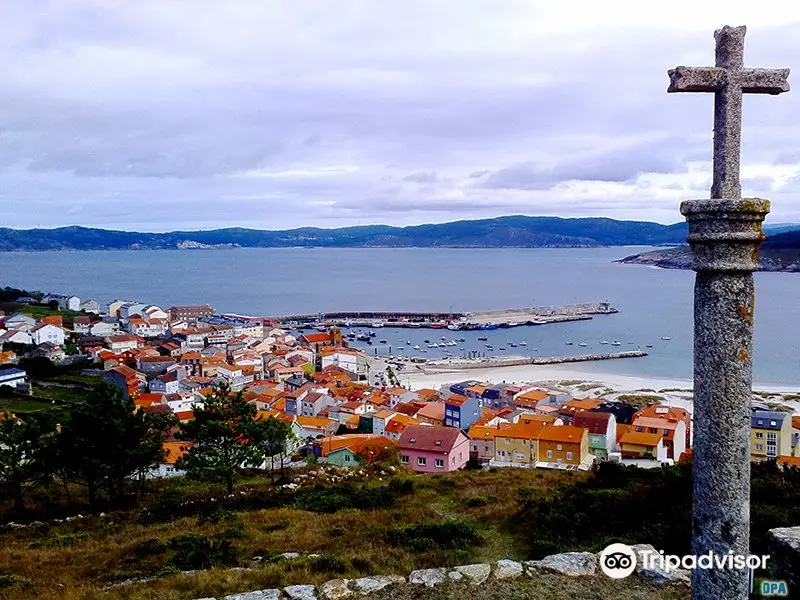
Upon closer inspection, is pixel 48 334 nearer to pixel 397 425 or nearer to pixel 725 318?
pixel 397 425

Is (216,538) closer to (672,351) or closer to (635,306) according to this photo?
(672,351)

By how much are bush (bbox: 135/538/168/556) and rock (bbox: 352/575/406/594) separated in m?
3.91

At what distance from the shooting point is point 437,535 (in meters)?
8.68

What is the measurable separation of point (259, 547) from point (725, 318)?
7.57m

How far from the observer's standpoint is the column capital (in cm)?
341

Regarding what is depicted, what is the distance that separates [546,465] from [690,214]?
26178mm

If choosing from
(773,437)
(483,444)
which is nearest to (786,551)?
(483,444)

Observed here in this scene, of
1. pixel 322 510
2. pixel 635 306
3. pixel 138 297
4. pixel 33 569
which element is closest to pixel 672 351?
pixel 635 306

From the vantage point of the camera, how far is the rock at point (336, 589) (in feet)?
20.7

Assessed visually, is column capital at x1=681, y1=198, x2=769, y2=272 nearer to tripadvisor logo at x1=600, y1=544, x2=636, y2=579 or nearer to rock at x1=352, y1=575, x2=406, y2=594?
tripadvisor logo at x1=600, y1=544, x2=636, y2=579

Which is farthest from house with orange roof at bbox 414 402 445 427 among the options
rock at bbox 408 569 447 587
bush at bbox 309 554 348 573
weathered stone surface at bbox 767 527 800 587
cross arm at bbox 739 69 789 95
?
cross arm at bbox 739 69 789 95

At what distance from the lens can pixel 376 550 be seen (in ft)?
26.8

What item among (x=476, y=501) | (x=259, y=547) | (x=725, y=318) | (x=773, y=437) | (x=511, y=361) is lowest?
(x=511, y=361)

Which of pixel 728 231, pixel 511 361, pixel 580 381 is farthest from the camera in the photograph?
pixel 511 361
